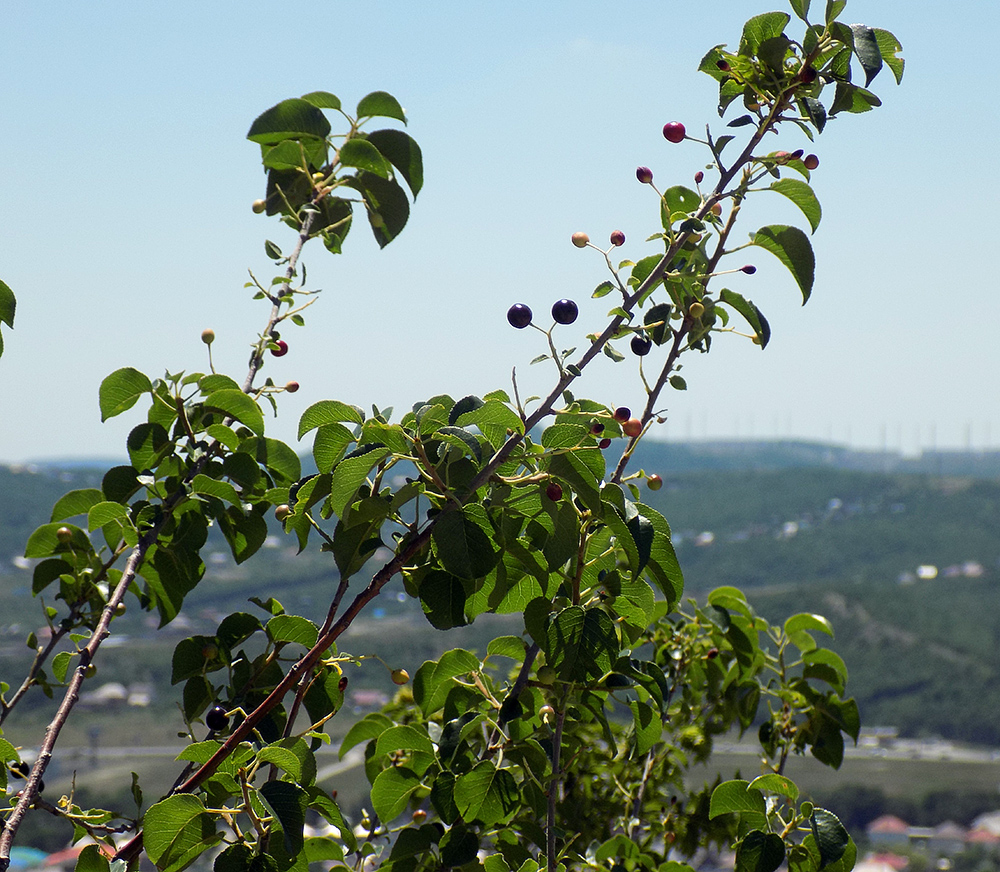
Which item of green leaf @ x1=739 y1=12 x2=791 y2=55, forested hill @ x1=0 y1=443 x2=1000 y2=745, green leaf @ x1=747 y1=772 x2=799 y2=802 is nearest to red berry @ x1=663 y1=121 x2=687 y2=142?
green leaf @ x1=739 y1=12 x2=791 y2=55

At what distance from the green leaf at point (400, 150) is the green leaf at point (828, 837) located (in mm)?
1973

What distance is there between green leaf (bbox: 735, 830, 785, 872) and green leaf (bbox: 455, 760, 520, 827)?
54 cm

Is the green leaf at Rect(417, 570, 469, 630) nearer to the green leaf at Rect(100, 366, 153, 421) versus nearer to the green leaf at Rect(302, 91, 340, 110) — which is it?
the green leaf at Rect(100, 366, 153, 421)

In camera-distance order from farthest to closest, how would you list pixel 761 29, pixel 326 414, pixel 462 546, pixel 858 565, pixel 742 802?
pixel 858 565
pixel 742 802
pixel 761 29
pixel 326 414
pixel 462 546

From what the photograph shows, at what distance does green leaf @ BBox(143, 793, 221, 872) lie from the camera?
1.65 m

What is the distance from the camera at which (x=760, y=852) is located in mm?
2266

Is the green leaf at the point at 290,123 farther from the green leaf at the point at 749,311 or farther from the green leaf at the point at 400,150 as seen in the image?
the green leaf at the point at 749,311

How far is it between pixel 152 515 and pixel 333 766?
83777 millimetres

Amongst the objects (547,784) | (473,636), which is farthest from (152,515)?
(473,636)

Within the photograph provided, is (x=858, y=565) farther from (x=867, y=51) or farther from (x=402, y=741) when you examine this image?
(x=867, y=51)

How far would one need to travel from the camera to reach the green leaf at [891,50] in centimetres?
203

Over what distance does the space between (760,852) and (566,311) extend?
1.36m

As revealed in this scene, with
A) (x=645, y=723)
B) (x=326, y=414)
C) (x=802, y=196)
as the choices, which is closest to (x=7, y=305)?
(x=326, y=414)

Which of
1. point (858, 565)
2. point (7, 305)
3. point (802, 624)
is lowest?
point (858, 565)
